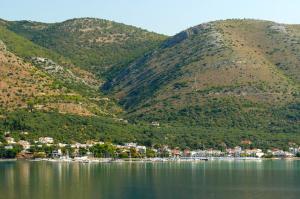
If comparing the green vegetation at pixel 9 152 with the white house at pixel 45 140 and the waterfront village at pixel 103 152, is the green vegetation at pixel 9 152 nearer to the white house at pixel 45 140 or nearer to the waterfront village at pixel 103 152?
the waterfront village at pixel 103 152

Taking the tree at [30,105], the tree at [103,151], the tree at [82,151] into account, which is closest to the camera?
the tree at [82,151]

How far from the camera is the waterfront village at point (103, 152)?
6535 inches

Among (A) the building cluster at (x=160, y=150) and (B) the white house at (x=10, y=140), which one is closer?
(B) the white house at (x=10, y=140)

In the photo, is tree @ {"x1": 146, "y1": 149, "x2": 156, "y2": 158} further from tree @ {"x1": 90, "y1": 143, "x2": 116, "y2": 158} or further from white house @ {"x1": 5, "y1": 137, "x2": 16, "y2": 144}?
white house @ {"x1": 5, "y1": 137, "x2": 16, "y2": 144}

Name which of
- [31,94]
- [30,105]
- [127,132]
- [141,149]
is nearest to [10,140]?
[30,105]

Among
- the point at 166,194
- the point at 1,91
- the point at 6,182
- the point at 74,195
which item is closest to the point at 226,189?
the point at 166,194

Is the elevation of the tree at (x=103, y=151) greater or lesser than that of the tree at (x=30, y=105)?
lesser

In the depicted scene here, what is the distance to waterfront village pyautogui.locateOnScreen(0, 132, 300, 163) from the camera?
166 m

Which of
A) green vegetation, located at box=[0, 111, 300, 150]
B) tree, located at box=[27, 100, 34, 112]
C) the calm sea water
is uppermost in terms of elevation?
tree, located at box=[27, 100, 34, 112]

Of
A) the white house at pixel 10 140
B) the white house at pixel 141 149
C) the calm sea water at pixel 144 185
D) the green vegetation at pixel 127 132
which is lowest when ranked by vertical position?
the calm sea water at pixel 144 185

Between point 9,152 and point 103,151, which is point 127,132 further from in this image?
point 9,152

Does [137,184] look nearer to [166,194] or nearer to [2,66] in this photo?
[166,194]

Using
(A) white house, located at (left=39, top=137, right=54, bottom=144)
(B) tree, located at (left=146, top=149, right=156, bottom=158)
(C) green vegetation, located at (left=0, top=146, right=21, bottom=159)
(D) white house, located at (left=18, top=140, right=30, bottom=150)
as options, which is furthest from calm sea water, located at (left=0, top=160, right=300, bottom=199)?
(B) tree, located at (left=146, top=149, right=156, bottom=158)

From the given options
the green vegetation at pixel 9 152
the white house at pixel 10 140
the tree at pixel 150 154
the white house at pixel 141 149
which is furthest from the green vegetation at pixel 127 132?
the tree at pixel 150 154
